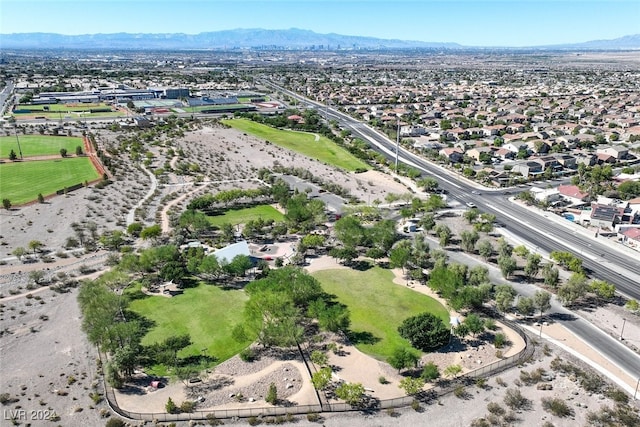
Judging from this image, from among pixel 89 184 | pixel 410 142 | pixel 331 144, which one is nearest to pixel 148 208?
pixel 89 184

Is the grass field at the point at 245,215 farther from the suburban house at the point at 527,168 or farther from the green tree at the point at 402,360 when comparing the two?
the suburban house at the point at 527,168

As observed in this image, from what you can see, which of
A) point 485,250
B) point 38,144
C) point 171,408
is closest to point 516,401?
point 171,408

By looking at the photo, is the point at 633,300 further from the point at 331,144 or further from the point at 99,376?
the point at 331,144

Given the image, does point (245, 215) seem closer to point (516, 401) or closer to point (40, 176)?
point (40, 176)

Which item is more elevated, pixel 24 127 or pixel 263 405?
pixel 24 127

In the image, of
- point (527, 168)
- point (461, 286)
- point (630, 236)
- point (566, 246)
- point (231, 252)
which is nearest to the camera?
point (461, 286)

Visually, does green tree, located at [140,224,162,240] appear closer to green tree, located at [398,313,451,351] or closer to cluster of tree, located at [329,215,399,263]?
cluster of tree, located at [329,215,399,263]
